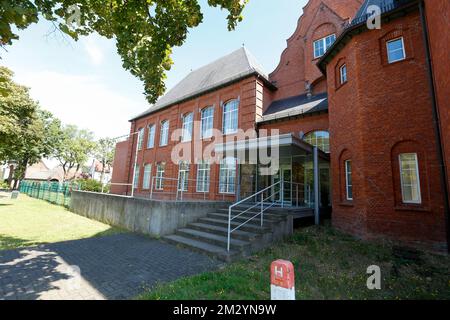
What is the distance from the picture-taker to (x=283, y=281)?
2.24m

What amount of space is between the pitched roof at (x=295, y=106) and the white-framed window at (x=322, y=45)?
2.73 metres

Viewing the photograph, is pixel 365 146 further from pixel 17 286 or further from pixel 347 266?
pixel 17 286

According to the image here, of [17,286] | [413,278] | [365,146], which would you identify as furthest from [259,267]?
[365,146]

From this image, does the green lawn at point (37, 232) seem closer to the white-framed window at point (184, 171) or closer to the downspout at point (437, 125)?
the white-framed window at point (184, 171)

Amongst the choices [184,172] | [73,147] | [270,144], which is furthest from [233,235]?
[73,147]

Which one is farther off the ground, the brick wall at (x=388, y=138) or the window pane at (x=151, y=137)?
the window pane at (x=151, y=137)

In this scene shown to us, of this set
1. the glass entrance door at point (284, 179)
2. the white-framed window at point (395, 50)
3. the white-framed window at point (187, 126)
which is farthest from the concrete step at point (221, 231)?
the white-framed window at point (187, 126)

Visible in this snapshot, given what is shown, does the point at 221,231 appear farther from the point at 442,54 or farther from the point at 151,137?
the point at 151,137

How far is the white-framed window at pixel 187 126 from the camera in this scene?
18172 millimetres

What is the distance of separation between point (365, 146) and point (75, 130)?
56947 millimetres

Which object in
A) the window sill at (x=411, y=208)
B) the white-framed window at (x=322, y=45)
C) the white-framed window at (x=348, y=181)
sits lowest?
the window sill at (x=411, y=208)

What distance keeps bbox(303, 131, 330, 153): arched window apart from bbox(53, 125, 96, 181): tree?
46820mm

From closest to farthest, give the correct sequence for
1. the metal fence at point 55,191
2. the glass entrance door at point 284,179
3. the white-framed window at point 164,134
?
the glass entrance door at point 284,179 → the metal fence at point 55,191 → the white-framed window at point 164,134

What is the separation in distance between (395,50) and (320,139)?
4.83 meters
